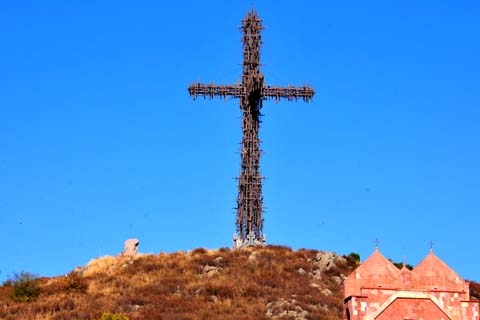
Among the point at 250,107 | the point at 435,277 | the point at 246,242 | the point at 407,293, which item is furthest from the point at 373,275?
the point at 250,107

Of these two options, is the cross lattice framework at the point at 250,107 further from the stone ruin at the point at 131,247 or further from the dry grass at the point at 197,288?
the stone ruin at the point at 131,247

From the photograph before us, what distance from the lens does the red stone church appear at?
3403 centimetres

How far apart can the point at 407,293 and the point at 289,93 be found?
27469 mm

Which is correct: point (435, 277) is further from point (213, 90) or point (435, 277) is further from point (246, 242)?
point (213, 90)

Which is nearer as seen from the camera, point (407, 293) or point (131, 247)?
point (407, 293)

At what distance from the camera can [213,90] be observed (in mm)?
59625

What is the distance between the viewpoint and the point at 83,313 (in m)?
47.2

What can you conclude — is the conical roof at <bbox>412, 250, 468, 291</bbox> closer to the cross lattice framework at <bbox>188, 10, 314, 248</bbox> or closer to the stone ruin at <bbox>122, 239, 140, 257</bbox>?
the cross lattice framework at <bbox>188, 10, 314, 248</bbox>

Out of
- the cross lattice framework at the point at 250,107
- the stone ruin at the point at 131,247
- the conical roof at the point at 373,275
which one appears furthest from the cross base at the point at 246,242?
the conical roof at the point at 373,275

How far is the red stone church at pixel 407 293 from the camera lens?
34031 mm

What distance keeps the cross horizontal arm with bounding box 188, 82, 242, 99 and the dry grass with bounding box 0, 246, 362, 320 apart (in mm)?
9509

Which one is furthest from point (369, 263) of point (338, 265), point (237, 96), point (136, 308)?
point (237, 96)

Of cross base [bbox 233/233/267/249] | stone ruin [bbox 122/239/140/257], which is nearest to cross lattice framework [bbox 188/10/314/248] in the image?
cross base [bbox 233/233/267/249]

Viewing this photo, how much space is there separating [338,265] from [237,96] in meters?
11.9
